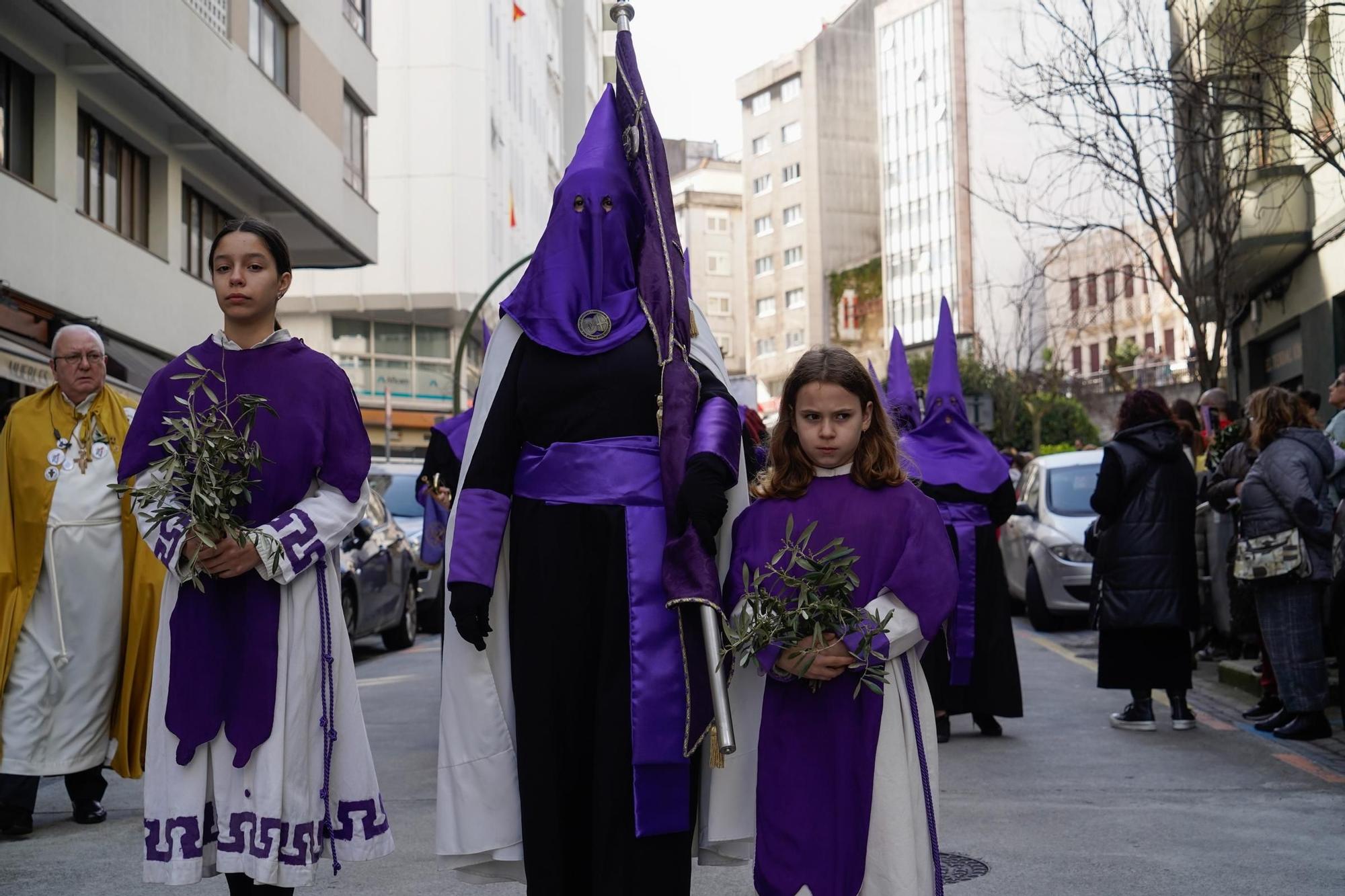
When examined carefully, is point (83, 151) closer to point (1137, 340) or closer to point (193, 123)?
point (193, 123)

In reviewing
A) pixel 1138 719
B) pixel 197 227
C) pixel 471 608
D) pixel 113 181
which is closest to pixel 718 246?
pixel 197 227

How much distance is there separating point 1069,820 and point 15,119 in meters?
14.5

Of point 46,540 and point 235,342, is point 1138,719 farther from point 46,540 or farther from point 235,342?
point 235,342

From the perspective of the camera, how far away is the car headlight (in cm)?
1551

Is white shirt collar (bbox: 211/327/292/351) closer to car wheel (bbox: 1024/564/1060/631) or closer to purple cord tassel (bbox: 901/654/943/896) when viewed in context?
purple cord tassel (bbox: 901/654/943/896)

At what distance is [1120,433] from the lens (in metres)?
9.72

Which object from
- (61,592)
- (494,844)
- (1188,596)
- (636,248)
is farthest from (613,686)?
(1188,596)

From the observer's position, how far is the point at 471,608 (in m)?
4.14

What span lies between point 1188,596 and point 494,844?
630cm

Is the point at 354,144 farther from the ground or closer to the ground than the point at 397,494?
farther from the ground

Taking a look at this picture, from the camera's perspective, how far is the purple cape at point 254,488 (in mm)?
4293

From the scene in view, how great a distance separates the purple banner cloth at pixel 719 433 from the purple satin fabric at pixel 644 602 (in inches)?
6.5

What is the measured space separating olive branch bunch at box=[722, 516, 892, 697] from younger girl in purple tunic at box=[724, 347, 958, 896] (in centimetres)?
4

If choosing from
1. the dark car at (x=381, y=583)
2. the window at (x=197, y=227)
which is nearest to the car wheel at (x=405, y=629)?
the dark car at (x=381, y=583)
